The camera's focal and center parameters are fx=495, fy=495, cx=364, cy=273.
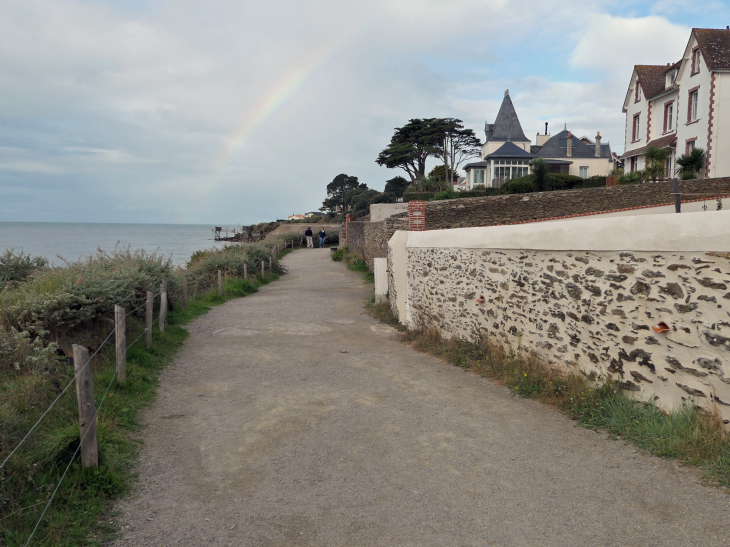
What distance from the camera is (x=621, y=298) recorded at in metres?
4.97

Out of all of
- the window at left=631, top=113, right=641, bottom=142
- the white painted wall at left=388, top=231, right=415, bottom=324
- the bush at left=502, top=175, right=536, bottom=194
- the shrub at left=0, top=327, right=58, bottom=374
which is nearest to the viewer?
the shrub at left=0, top=327, right=58, bottom=374

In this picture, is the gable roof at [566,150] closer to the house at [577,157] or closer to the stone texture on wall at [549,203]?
the house at [577,157]

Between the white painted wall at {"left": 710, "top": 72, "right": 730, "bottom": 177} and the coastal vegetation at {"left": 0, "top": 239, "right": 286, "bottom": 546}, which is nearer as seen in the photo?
the coastal vegetation at {"left": 0, "top": 239, "right": 286, "bottom": 546}

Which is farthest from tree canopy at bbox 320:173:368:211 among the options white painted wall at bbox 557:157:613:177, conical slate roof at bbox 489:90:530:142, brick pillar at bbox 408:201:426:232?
brick pillar at bbox 408:201:426:232

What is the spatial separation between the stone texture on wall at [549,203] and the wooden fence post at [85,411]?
11003 millimetres

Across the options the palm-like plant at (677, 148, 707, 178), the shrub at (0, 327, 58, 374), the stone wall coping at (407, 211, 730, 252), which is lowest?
the shrub at (0, 327, 58, 374)

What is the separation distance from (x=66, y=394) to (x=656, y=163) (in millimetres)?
27874

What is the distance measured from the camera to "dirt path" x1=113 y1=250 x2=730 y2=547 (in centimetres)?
328

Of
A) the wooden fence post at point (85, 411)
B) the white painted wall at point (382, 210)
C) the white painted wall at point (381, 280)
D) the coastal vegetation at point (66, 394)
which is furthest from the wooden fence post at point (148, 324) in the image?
the white painted wall at point (382, 210)

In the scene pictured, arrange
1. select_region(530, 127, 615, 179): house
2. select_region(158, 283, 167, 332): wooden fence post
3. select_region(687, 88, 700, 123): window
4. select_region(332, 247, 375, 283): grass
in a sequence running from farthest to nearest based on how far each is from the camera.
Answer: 1. select_region(530, 127, 615, 179): house
2. select_region(687, 88, 700, 123): window
3. select_region(332, 247, 375, 283): grass
4. select_region(158, 283, 167, 332): wooden fence post

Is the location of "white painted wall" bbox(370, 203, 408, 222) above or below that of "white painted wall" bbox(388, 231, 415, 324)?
above

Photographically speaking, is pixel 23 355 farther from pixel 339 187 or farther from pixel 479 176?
pixel 339 187

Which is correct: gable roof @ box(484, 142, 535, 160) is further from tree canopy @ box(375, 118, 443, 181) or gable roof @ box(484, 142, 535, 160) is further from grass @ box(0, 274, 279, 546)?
grass @ box(0, 274, 279, 546)

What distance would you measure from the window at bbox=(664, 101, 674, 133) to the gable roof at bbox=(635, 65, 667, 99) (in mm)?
1145
